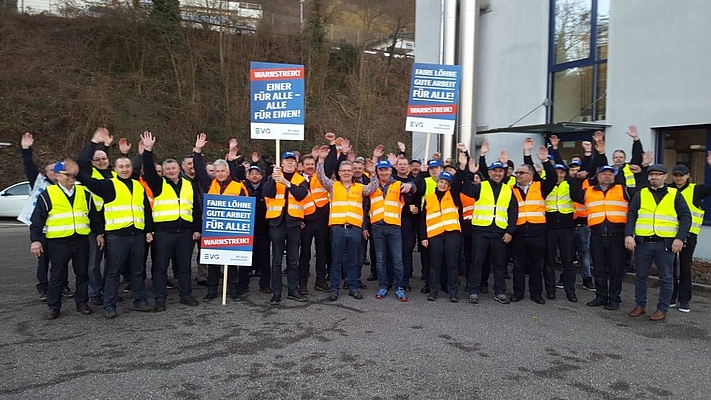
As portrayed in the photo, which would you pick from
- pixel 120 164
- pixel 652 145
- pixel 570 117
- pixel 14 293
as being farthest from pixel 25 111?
pixel 652 145

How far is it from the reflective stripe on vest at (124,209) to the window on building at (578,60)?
1019cm

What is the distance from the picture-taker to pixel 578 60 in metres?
12.8

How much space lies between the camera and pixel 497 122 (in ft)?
47.6

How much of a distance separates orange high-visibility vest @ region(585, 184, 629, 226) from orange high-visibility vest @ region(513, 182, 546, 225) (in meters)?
0.66

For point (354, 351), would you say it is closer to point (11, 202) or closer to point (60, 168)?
point (60, 168)

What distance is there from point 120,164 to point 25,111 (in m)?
22.2

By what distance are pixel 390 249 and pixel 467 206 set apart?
1474 mm

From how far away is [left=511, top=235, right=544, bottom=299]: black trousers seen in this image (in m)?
7.58

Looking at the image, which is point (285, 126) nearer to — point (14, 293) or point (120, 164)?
point (120, 164)

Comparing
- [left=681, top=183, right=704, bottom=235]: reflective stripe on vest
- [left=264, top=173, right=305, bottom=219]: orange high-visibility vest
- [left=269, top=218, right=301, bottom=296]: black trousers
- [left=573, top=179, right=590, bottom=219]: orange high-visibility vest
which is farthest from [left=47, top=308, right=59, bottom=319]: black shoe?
[left=681, top=183, right=704, bottom=235]: reflective stripe on vest

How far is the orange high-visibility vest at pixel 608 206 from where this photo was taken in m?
7.26

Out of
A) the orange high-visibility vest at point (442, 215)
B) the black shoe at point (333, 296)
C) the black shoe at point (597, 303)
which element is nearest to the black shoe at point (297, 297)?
the black shoe at point (333, 296)

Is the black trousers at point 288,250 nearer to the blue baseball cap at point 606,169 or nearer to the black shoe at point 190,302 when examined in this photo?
the black shoe at point 190,302

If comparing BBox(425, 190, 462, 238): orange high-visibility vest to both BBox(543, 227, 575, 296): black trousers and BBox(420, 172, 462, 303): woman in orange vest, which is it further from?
BBox(543, 227, 575, 296): black trousers
